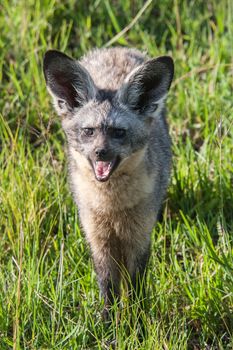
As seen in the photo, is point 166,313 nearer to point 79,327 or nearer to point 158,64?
point 79,327

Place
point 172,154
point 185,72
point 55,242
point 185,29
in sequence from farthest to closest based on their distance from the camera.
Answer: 1. point 185,29
2. point 185,72
3. point 172,154
4. point 55,242

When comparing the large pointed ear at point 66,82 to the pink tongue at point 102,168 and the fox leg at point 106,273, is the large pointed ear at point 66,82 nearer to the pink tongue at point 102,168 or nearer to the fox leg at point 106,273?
the pink tongue at point 102,168

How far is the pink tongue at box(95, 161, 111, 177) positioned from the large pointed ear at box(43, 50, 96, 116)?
0.53m

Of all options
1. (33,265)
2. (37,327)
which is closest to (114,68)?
(33,265)

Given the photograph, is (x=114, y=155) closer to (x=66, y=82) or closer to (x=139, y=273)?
(x=66, y=82)

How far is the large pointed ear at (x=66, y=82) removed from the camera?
495cm

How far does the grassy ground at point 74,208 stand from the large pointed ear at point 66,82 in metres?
0.21

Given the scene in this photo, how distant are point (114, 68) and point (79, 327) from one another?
191 cm

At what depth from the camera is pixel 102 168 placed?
15.4 ft

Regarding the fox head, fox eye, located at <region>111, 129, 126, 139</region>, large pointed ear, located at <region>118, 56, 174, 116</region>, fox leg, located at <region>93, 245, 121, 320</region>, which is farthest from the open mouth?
fox leg, located at <region>93, 245, 121, 320</region>

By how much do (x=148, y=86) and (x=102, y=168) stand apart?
2.33 feet

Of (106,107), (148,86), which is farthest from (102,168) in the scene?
(148,86)

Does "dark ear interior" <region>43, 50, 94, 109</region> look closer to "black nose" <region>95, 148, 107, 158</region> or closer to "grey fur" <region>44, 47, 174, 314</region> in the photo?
"grey fur" <region>44, 47, 174, 314</region>

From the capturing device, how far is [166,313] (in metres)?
4.95
